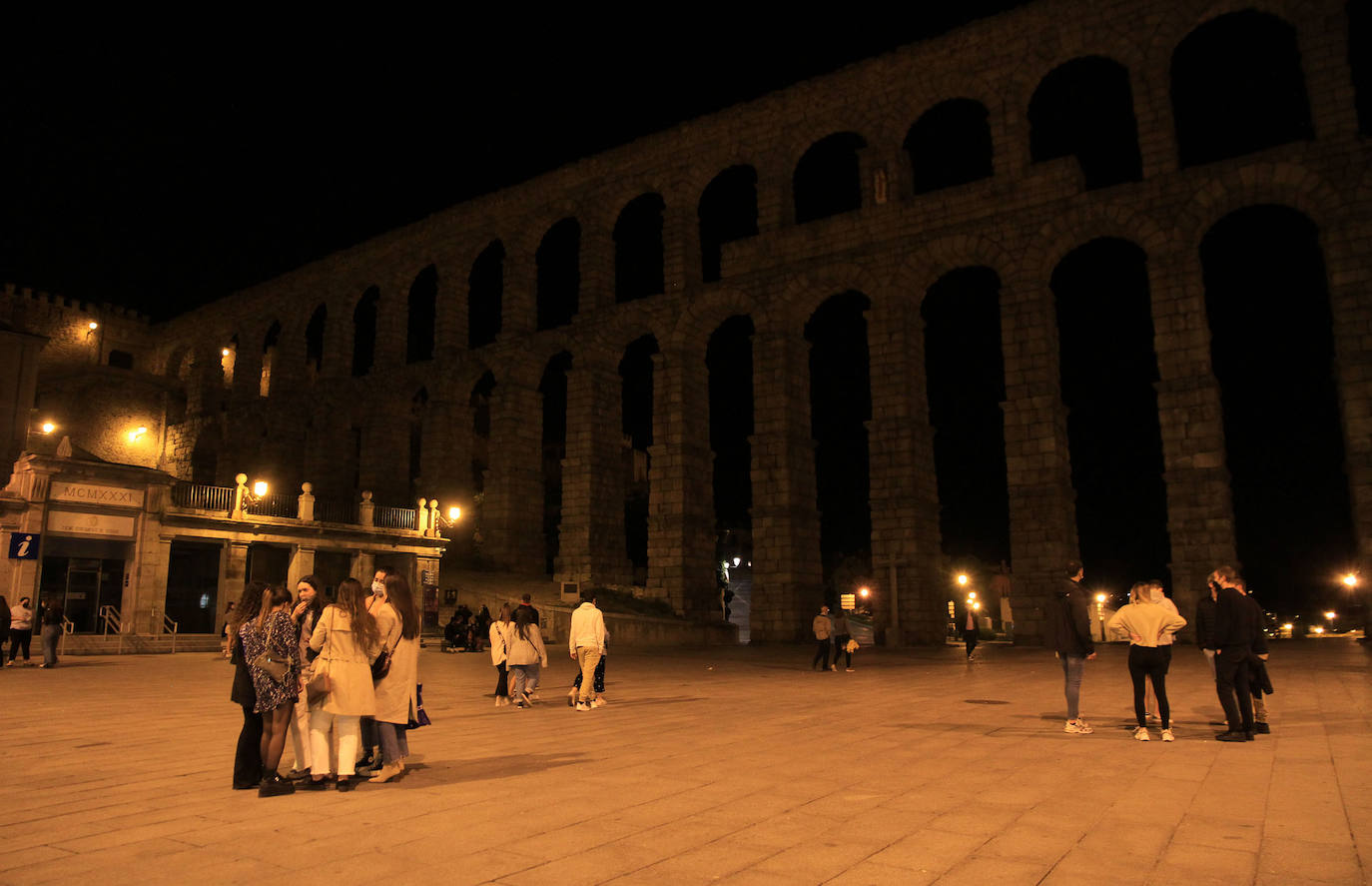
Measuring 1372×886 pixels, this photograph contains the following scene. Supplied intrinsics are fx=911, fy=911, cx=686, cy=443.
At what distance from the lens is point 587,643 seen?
12609 millimetres

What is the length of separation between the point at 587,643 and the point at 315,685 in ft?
18.9

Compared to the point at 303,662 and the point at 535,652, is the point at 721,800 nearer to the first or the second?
the point at 303,662

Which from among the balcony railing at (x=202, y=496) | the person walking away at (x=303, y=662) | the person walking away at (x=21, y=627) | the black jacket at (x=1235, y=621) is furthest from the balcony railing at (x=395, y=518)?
the black jacket at (x=1235, y=621)

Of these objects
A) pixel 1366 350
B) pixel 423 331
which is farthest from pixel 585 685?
pixel 423 331

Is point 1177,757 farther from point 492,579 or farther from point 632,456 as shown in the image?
point 632,456

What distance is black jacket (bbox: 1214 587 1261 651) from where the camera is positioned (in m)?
9.55

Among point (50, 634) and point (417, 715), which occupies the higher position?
point (50, 634)

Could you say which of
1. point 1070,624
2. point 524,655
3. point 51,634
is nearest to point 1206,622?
point 1070,624

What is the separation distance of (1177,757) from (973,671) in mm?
11306

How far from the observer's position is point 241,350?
54438 mm

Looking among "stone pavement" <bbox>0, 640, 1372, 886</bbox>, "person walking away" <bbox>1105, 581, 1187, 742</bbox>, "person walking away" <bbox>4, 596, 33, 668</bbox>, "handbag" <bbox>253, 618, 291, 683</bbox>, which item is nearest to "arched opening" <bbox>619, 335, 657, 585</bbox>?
"person walking away" <bbox>4, 596, 33, 668</bbox>

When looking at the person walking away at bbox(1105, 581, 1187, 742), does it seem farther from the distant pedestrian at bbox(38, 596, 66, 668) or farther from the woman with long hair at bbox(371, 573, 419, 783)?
the distant pedestrian at bbox(38, 596, 66, 668)

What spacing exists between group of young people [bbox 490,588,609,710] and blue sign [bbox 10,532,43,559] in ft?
50.0

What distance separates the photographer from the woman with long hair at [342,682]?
7145mm
